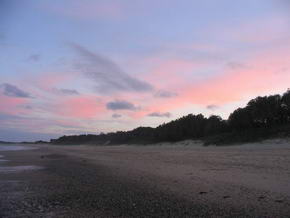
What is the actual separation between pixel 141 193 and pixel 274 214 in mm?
4125

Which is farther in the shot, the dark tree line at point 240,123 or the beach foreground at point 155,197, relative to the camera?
the dark tree line at point 240,123

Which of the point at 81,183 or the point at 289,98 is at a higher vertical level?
the point at 289,98

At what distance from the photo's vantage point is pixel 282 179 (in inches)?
455

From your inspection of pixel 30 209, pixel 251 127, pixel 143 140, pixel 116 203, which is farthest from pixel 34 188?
pixel 143 140

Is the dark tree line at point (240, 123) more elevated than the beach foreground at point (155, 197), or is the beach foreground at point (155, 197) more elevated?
the dark tree line at point (240, 123)

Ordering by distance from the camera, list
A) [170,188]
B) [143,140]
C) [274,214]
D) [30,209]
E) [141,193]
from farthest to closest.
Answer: [143,140], [170,188], [141,193], [30,209], [274,214]

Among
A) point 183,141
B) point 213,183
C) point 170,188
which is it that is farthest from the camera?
point 183,141

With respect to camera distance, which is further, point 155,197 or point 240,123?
point 240,123

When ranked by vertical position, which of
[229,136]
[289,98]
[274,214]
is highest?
[289,98]

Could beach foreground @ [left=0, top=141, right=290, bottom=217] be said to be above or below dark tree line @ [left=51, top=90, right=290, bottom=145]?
below

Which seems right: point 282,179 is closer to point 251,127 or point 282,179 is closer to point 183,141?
point 251,127

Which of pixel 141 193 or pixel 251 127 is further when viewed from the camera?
pixel 251 127

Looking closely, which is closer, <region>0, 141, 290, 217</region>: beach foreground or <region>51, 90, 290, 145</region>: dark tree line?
<region>0, 141, 290, 217</region>: beach foreground

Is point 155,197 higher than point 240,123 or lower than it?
lower
